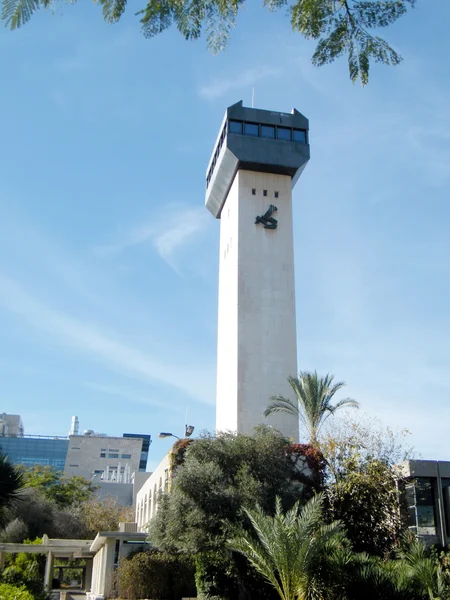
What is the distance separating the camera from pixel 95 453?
121 metres

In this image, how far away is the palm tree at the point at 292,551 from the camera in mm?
18312

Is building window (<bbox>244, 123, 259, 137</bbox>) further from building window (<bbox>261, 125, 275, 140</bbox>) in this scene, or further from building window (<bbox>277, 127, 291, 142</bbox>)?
building window (<bbox>277, 127, 291, 142</bbox>)

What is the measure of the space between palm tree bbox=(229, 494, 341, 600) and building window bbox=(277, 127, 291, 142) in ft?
128

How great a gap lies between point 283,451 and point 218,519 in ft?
17.2

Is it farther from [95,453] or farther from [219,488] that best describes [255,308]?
[95,453]

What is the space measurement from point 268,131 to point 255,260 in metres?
11.4

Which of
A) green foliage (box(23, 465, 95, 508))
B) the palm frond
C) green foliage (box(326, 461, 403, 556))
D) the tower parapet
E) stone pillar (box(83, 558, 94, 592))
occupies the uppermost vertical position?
the tower parapet

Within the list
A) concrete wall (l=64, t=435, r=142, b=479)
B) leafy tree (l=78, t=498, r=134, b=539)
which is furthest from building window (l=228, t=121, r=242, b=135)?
concrete wall (l=64, t=435, r=142, b=479)

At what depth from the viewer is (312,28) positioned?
7.64 m

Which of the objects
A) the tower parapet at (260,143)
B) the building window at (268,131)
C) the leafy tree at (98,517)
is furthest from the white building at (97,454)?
the building window at (268,131)


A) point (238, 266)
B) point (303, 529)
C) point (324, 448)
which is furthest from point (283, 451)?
point (238, 266)

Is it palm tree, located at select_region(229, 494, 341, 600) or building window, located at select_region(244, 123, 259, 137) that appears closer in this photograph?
palm tree, located at select_region(229, 494, 341, 600)

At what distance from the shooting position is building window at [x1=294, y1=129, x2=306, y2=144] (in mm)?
54062

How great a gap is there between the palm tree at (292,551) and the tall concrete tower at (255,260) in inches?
967
